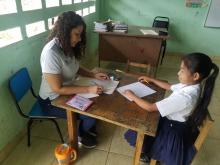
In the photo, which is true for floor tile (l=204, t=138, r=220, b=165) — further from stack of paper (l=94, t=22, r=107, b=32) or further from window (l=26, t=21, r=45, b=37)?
stack of paper (l=94, t=22, r=107, b=32)

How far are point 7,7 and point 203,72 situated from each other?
4.98 feet

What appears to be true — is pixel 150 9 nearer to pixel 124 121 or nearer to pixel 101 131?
pixel 101 131

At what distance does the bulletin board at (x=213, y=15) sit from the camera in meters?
3.86

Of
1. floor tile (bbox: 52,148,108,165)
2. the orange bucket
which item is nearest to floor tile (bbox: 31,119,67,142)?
floor tile (bbox: 52,148,108,165)

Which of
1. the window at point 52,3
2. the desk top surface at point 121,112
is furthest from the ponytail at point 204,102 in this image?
the window at point 52,3

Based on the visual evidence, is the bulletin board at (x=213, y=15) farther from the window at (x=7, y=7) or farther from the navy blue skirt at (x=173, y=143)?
the window at (x=7, y=7)

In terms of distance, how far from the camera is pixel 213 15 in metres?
3.95

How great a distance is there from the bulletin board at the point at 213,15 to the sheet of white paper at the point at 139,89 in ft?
11.1

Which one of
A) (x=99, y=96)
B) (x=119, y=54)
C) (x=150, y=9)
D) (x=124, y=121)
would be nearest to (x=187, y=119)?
(x=124, y=121)

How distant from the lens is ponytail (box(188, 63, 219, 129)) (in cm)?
109

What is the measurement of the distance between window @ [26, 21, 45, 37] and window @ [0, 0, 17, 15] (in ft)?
0.76

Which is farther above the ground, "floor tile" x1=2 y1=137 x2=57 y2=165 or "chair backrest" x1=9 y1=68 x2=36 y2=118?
"chair backrest" x1=9 y1=68 x2=36 y2=118

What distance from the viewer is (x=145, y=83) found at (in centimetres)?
157

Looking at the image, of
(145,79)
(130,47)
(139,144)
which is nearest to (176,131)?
(139,144)
